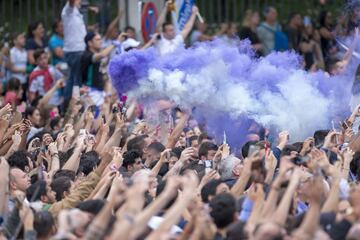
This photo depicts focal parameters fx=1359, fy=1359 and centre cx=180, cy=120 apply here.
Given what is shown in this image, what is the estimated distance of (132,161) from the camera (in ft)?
42.9

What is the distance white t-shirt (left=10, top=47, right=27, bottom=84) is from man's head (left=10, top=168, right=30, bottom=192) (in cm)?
813

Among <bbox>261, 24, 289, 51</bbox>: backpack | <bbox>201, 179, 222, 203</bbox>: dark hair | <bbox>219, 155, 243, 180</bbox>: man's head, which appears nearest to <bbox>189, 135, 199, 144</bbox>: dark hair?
<bbox>219, 155, 243, 180</bbox>: man's head

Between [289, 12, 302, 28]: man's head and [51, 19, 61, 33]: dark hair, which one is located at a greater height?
[51, 19, 61, 33]: dark hair

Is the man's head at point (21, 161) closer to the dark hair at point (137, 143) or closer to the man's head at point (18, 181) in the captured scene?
the man's head at point (18, 181)

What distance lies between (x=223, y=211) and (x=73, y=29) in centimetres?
979

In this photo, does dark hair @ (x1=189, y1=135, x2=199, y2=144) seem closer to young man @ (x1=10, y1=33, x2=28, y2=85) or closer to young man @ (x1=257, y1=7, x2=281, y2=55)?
young man @ (x1=10, y1=33, x2=28, y2=85)

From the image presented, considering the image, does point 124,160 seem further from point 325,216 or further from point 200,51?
point 325,216

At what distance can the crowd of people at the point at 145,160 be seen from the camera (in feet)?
29.9

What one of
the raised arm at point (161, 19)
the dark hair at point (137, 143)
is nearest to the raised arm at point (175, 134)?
the dark hair at point (137, 143)

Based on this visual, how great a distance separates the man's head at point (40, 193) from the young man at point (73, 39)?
7476mm

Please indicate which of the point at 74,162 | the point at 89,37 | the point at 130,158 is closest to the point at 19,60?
the point at 89,37

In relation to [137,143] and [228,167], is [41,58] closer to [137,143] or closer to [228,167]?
[137,143]

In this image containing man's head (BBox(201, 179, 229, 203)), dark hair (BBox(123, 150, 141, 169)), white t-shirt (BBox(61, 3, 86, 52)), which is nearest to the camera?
man's head (BBox(201, 179, 229, 203))

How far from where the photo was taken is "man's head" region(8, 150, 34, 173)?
12133mm
